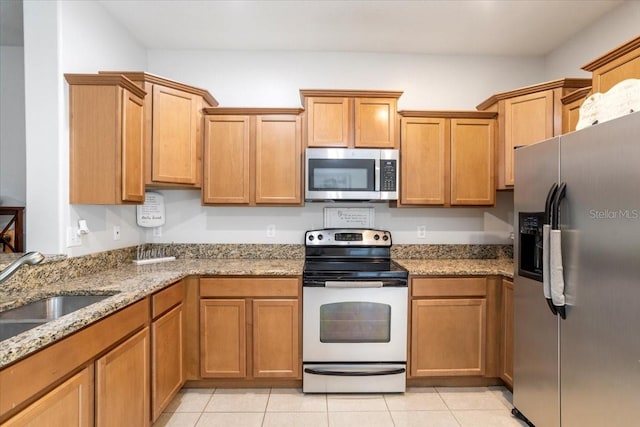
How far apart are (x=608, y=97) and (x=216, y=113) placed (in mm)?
2506

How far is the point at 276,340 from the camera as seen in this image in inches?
94.4

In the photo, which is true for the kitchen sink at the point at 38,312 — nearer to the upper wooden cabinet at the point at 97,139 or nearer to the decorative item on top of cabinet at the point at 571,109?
the upper wooden cabinet at the point at 97,139

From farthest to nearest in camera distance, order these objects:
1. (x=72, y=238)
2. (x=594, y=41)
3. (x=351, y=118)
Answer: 1. (x=351, y=118)
2. (x=594, y=41)
3. (x=72, y=238)

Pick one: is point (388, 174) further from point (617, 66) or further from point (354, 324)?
point (617, 66)

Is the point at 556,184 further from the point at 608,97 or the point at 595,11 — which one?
the point at 595,11

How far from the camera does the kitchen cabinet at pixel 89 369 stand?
103 cm

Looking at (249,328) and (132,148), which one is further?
(249,328)

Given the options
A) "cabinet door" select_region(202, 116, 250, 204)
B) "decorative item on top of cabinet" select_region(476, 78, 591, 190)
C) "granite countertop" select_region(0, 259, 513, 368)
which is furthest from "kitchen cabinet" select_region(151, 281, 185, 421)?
"decorative item on top of cabinet" select_region(476, 78, 591, 190)

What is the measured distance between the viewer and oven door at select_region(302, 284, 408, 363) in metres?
2.38

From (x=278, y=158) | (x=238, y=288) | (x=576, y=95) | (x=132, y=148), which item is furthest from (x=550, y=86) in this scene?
(x=132, y=148)

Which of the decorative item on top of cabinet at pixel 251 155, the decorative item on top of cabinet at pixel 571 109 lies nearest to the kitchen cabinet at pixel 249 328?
the decorative item on top of cabinet at pixel 251 155

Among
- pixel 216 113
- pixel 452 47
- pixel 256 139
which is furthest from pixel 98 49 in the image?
pixel 452 47

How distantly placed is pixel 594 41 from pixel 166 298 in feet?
12.0

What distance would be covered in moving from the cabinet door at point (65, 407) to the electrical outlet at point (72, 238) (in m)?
1.01
